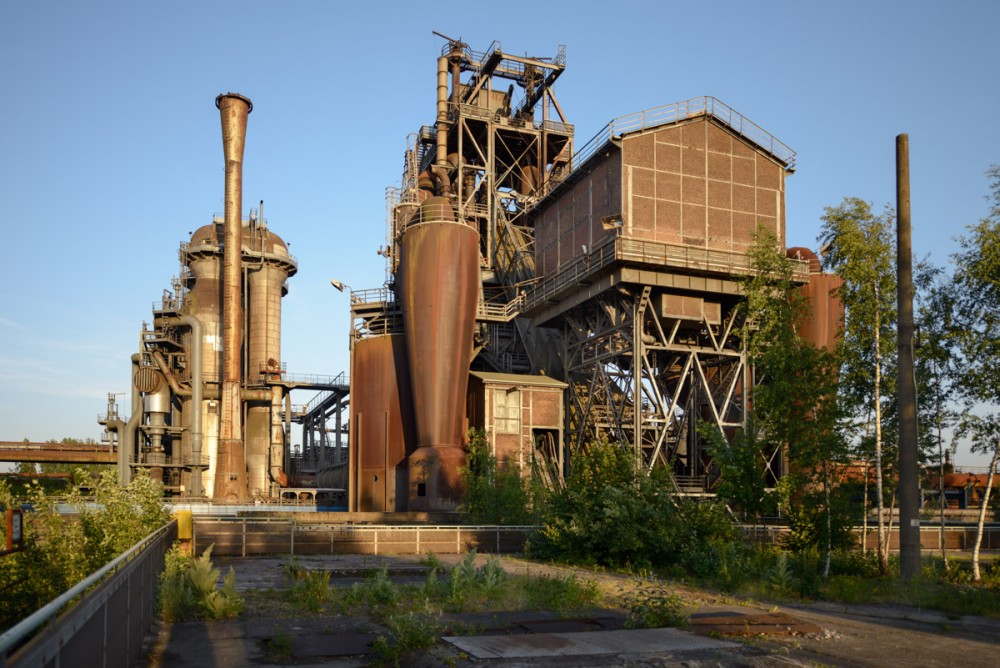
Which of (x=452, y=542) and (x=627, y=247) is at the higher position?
(x=627, y=247)

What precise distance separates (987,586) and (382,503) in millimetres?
35165

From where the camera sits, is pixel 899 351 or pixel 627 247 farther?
pixel 627 247

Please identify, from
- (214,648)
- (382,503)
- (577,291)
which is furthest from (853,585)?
(382,503)

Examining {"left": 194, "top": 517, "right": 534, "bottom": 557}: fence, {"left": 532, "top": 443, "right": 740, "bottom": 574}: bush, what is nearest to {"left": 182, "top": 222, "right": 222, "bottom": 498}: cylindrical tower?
{"left": 194, "top": 517, "right": 534, "bottom": 557}: fence

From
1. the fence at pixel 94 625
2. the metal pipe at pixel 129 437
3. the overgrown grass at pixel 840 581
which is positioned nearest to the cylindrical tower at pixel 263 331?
the metal pipe at pixel 129 437

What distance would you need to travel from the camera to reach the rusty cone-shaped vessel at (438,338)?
47.3m

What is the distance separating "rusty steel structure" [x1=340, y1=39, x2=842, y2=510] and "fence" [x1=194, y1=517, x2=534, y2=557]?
27.0ft

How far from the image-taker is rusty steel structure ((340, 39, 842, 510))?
144 feet

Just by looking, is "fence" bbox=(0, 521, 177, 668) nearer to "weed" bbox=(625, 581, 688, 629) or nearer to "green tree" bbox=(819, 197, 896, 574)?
"weed" bbox=(625, 581, 688, 629)

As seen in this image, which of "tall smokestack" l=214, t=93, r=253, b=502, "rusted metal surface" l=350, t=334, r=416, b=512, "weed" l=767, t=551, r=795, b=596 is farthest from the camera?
"tall smokestack" l=214, t=93, r=253, b=502

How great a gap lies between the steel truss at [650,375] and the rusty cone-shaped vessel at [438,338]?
21.0 ft

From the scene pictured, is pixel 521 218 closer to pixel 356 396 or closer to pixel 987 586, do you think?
pixel 356 396

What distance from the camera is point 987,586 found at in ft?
74.4

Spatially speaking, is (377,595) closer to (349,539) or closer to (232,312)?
(349,539)
